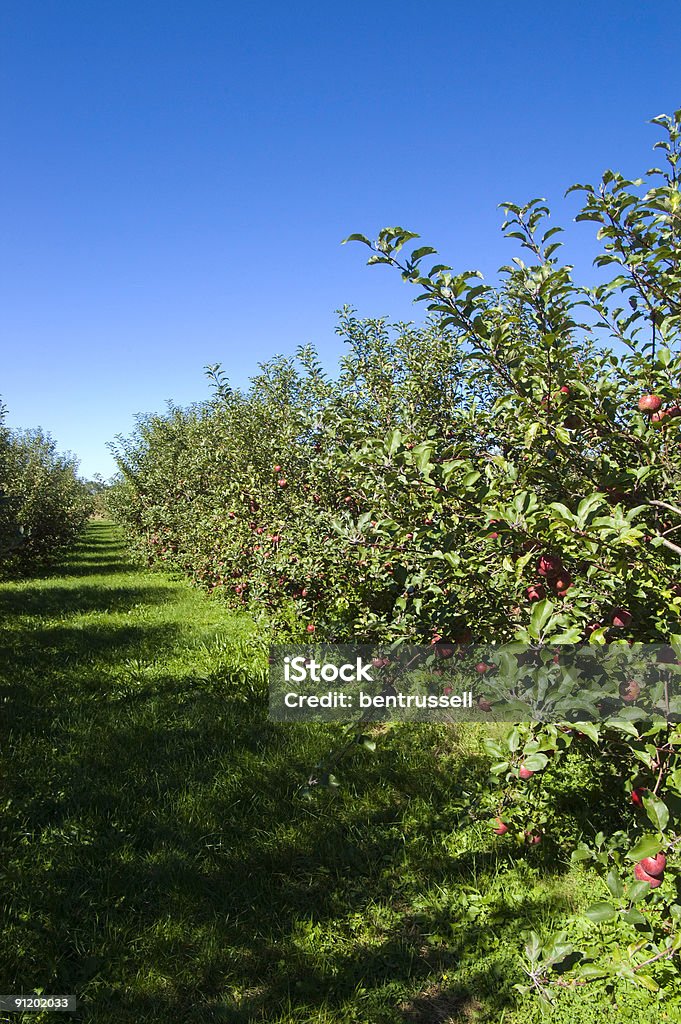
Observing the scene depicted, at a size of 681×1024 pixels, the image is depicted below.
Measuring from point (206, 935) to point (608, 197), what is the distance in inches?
121

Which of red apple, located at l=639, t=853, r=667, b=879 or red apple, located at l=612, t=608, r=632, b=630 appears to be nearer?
red apple, located at l=639, t=853, r=667, b=879

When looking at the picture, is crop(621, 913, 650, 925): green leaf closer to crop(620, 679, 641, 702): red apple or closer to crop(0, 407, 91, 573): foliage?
crop(620, 679, 641, 702): red apple

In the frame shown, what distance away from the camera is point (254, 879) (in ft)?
9.10

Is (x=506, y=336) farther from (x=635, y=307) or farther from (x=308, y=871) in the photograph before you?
(x=308, y=871)

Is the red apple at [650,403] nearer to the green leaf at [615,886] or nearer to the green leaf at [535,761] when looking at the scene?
the green leaf at [535,761]

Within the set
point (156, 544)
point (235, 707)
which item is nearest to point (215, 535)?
point (235, 707)

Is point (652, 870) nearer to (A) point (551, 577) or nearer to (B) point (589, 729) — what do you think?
(B) point (589, 729)

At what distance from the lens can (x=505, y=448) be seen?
8.00ft

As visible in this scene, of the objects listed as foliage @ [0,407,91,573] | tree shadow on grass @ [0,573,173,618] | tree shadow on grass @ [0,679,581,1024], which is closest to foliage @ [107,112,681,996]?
tree shadow on grass @ [0,679,581,1024]

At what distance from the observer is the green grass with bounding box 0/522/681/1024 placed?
220 cm

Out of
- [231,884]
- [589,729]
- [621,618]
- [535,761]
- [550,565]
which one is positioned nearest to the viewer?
[589,729]

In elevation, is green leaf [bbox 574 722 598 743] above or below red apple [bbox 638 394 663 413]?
below

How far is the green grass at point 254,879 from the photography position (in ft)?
7.20

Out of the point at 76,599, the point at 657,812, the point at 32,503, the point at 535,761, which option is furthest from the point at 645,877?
the point at 32,503
